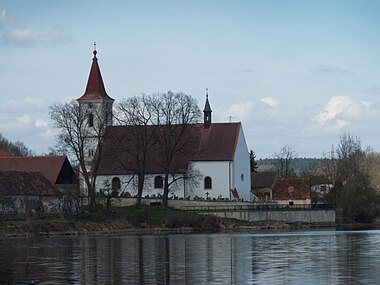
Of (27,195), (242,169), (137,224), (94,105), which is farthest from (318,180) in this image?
(27,195)

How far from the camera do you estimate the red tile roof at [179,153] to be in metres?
88.5

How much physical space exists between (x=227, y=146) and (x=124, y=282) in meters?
65.7

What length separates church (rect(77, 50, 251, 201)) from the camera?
9081 cm

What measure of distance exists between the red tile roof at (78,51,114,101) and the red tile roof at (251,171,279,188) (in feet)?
87.0

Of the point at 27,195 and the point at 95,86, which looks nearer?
the point at 27,195

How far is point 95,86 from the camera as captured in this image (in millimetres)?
95938

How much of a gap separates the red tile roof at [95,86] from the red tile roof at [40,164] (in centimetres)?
1110

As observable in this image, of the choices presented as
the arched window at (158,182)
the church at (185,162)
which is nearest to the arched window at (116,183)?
the church at (185,162)

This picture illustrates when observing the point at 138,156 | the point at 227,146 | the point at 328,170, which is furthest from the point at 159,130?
the point at 328,170

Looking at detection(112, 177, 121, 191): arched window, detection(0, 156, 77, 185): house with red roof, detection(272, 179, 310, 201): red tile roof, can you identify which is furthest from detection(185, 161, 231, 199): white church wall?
detection(0, 156, 77, 185): house with red roof

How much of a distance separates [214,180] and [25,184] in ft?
81.8

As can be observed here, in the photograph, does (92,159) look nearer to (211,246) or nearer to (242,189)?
(242,189)

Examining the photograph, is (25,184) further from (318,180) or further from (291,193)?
(318,180)

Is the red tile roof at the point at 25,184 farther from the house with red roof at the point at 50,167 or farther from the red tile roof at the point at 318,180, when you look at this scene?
the red tile roof at the point at 318,180
